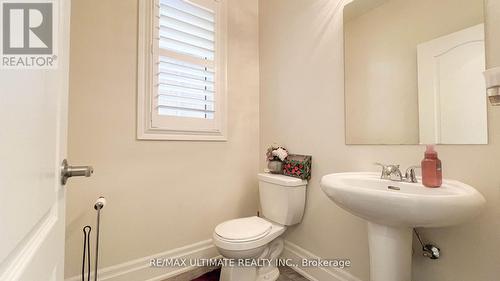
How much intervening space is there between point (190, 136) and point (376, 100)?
1.32 m

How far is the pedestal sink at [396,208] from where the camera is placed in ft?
2.52

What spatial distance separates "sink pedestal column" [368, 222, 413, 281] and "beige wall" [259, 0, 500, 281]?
0.64 ft

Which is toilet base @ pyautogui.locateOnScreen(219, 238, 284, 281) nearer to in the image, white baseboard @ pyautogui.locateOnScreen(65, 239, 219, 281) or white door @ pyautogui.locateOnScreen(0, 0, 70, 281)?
A: white baseboard @ pyautogui.locateOnScreen(65, 239, 219, 281)

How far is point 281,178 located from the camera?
166cm

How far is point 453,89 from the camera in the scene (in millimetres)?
1054

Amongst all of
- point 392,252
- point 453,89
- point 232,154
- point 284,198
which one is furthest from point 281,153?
point 453,89

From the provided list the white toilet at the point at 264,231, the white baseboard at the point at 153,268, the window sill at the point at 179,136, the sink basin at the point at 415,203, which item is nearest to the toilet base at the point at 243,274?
the white toilet at the point at 264,231

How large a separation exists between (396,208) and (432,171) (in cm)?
32

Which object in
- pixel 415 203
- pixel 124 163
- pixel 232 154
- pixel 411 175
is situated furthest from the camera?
pixel 232 154

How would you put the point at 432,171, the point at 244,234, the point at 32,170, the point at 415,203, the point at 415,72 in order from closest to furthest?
the point at 32,170 → the point at 415,203 → the point at 432,171 → the point at 415,72 → the point at 244,234

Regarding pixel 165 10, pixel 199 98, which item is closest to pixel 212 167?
pixel 199 98

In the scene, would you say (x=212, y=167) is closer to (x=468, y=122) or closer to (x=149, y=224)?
(x=149, y=224)
